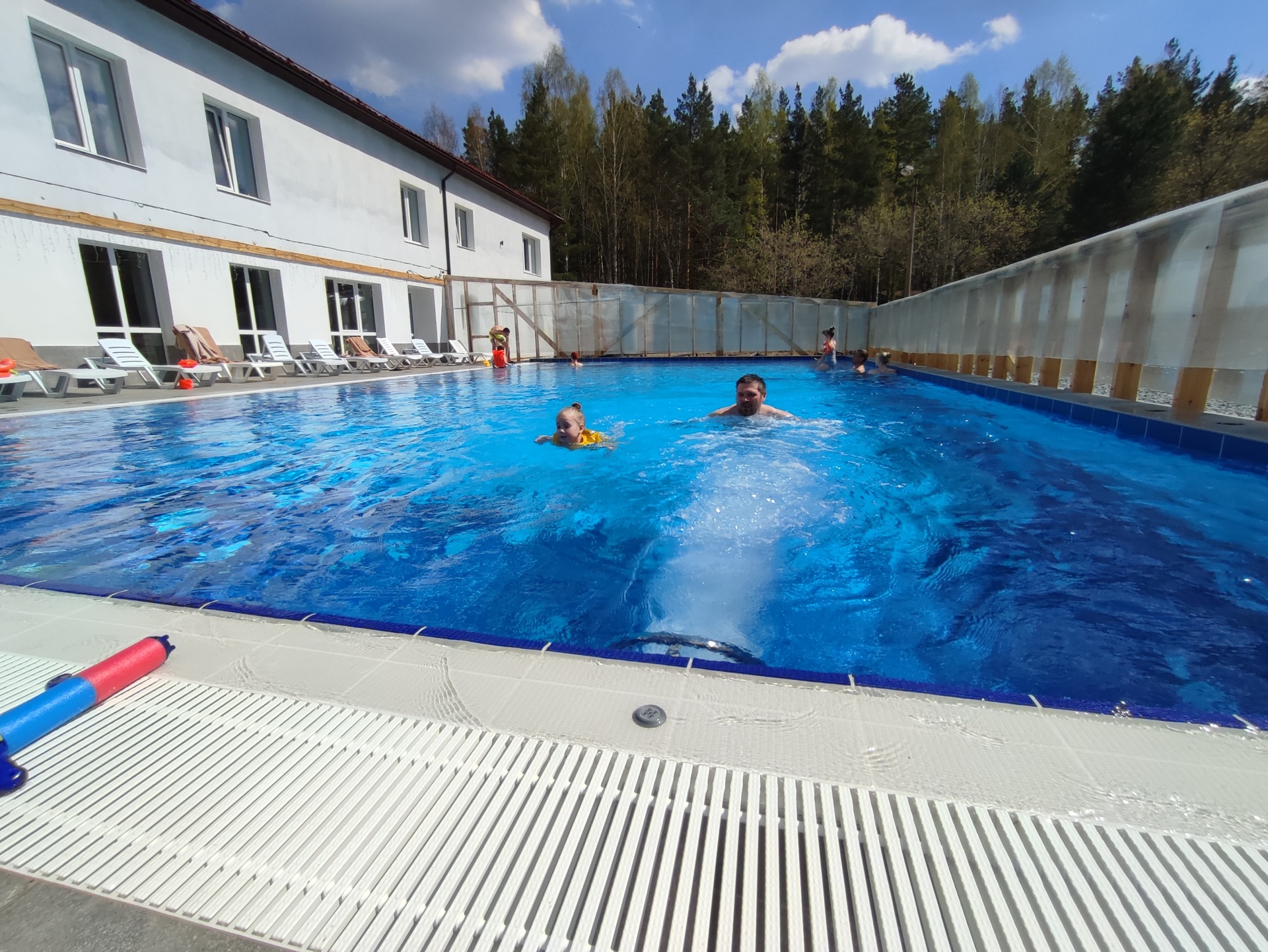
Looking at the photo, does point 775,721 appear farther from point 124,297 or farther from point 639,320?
point 639,320

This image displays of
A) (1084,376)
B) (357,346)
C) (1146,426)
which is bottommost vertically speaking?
(1146,426)

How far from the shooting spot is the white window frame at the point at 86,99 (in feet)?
26.8

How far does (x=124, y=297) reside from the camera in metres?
9.15

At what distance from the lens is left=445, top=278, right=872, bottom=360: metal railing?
17312mm

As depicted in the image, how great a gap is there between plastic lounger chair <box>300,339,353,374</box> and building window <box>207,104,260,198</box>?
2.92 metres

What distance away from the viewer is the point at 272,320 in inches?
467

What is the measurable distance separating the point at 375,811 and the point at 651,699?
0.65 m

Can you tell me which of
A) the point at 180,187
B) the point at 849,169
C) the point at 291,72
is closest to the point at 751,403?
the point at 180,187

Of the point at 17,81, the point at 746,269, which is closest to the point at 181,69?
the point at 17,81

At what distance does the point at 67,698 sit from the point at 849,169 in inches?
1401

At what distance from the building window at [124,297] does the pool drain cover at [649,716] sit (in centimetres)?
1117

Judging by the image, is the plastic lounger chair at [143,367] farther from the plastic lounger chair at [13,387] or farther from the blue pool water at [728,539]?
the blue pool water at [728,539]

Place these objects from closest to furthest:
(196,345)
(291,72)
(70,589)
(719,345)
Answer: (70,589) → (196,345) → (291,72) → (719,345)

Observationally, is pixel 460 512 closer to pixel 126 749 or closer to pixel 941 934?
pixel 126 749
